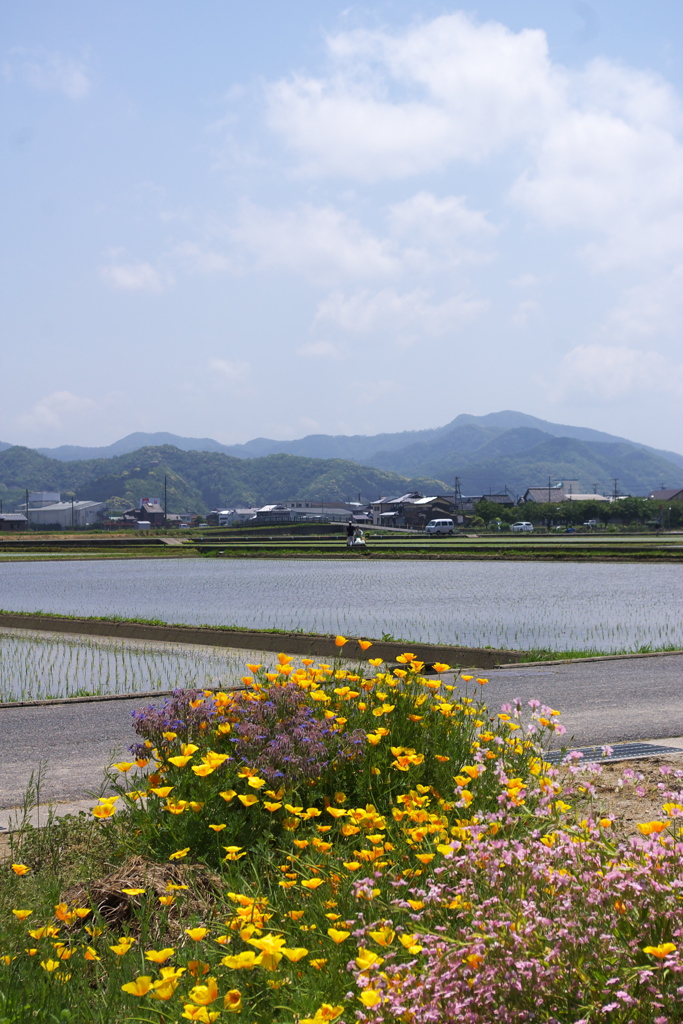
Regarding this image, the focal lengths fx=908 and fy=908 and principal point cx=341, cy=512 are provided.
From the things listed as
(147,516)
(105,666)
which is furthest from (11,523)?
(105,666)

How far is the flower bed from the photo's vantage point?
2615 mm

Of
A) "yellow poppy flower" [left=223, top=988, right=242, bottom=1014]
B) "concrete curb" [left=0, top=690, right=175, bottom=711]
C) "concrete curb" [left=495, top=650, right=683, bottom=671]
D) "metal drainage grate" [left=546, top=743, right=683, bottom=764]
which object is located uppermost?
"yellow poppy flower" [left=223, top=988, right=242, bottom=1014]

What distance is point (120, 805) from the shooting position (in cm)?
628

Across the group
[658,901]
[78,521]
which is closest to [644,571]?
[658,901]

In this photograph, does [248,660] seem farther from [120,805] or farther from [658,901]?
[658,901]

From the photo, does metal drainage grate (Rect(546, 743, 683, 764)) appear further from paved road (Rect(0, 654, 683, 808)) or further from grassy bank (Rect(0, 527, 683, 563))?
grassy bank (Rect(0, 527, 683, 563))

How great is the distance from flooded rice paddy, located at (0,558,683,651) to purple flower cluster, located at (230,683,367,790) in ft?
36.8

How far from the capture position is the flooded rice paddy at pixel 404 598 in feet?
61.6

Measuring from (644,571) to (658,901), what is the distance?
3934 centimetres

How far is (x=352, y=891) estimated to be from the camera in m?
3.59

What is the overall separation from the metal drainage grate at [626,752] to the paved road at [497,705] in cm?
28

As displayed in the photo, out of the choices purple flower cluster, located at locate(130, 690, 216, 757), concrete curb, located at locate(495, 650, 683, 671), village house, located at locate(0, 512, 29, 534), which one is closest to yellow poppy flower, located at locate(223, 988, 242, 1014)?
purple flower cluster, located at locate(130, 690, 216, 757)

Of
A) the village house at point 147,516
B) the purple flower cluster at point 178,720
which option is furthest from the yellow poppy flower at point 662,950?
the village house at point 147,516

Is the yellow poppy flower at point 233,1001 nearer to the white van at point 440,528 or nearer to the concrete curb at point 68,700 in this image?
the concrete curb at point 68,700
